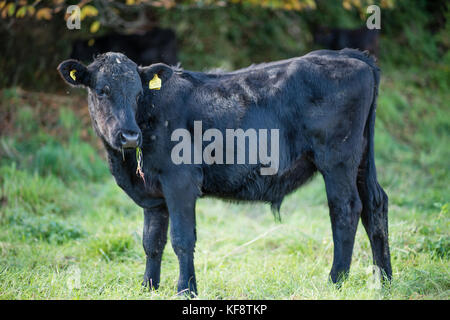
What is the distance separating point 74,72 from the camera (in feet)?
16.5

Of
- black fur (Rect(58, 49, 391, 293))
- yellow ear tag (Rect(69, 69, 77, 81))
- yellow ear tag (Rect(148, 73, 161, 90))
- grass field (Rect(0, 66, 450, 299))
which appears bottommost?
grass field (Rect(0, 66, 450, 299))

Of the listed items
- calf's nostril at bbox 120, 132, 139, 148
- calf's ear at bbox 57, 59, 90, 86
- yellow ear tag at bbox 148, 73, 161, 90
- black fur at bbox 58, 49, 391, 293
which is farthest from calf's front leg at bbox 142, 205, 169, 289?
calf's ear at bbox 57, 59, 90, 86

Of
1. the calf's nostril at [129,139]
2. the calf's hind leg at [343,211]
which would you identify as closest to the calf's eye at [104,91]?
the calf's nostril at [129,139]

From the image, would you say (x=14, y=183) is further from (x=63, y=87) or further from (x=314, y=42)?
(x=314, y=42)

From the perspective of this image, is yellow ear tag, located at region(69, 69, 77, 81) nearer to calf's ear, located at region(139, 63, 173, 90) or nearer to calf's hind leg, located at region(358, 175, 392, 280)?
calf's ear, located at region(139, 63, 173, 90)

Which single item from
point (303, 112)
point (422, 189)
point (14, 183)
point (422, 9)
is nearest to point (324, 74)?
point (303, 112)

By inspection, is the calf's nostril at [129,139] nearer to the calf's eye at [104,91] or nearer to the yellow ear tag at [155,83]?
the calf's eye at [104,91]

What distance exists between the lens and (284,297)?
→ 15.8ft

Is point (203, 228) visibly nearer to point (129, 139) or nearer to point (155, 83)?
point (155, 83)

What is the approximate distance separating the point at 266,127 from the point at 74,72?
1.97 metres

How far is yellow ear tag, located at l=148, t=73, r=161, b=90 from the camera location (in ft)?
16.7

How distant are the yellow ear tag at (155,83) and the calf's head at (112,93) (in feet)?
0.39

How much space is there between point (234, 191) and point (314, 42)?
27.0 ft
